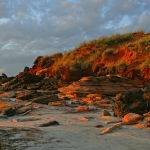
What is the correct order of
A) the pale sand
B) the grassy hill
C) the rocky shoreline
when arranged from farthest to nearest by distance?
the grassy hill < the rocky shoreline < the pale sand

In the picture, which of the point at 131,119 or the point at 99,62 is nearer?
the point at 131,119

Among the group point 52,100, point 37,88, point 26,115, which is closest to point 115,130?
point 26,115

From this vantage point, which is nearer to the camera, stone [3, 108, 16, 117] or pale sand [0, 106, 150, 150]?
pale sand [0, 106, 150, 150]

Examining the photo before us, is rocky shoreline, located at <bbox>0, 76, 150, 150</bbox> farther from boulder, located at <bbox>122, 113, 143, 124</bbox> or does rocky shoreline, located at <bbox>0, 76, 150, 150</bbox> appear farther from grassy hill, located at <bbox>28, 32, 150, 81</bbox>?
grassy hill, located at <bbox>28, 32, 150, 81</bbox>

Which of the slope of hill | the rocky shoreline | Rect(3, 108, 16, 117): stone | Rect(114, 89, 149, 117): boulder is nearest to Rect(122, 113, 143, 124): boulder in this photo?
the rocky shoreline

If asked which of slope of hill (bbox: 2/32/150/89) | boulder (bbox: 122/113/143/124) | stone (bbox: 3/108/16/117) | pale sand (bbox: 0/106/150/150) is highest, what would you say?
slope of hill (bbox: 2/32/150/89)

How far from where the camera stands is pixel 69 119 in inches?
456

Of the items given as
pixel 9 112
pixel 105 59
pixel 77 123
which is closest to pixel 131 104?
pixel 77 123

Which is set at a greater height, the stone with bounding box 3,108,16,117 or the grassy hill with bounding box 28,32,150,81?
the grassy hill with bounding box 28,32,150,81

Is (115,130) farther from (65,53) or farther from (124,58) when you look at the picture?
(65,53)

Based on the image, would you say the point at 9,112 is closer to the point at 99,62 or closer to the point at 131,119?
the point at 131,119

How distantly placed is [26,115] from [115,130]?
13.5ft

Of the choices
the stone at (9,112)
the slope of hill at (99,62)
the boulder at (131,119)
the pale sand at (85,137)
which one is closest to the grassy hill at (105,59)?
the slope of hill at (99,62)

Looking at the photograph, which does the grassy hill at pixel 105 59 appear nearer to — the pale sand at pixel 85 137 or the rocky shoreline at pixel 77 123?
the rocky shoreline at pixel 77 123
